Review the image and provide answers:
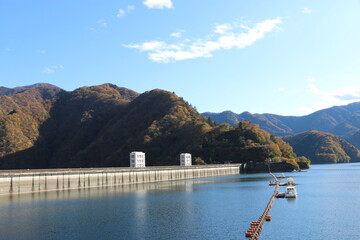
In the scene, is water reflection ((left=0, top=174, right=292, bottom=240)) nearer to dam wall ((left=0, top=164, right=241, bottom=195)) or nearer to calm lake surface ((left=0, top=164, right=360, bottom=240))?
calm lake surface ((left=0, top=164, right=360, bottom=240))

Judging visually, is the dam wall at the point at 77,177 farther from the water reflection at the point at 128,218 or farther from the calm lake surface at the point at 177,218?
the calm lake surface at the point at 177,218

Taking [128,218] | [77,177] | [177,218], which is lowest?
[177,218]

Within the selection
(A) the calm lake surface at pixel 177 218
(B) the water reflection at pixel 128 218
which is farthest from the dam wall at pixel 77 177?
(A) the calm lake surface at pixel 177 218

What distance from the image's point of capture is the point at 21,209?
63.4 metres

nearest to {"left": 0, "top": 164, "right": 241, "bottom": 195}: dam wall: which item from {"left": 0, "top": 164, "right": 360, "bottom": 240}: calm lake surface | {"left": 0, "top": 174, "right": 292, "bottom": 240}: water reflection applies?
{"left": 0, "top": 174, "right": 292, "bottom": 240}: water reflection

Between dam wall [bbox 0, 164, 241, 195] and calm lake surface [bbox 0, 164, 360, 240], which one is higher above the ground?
dam wall [bbox 0, 164, 241, 195]

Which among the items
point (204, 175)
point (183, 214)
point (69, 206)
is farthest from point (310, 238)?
point (204, 175)

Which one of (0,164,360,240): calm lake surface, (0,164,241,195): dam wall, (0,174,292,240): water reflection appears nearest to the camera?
(0,164,360,240): calm lake surface

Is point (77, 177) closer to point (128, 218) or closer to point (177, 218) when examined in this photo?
point (128, 218)

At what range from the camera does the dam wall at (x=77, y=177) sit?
88500 mm

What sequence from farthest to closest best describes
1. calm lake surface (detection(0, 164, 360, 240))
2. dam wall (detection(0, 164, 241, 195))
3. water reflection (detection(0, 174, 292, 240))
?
dam wall (detection(0, 164, 241, 195))
water reflection (detection(0, 174, 292, 240))
calm lake surface (detection(0, 164, 360, 240))

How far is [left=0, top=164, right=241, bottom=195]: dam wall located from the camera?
88500 millimetres

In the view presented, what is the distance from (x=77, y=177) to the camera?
10850 cm

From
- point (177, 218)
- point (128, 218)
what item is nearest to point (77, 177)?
point (128, 218)
